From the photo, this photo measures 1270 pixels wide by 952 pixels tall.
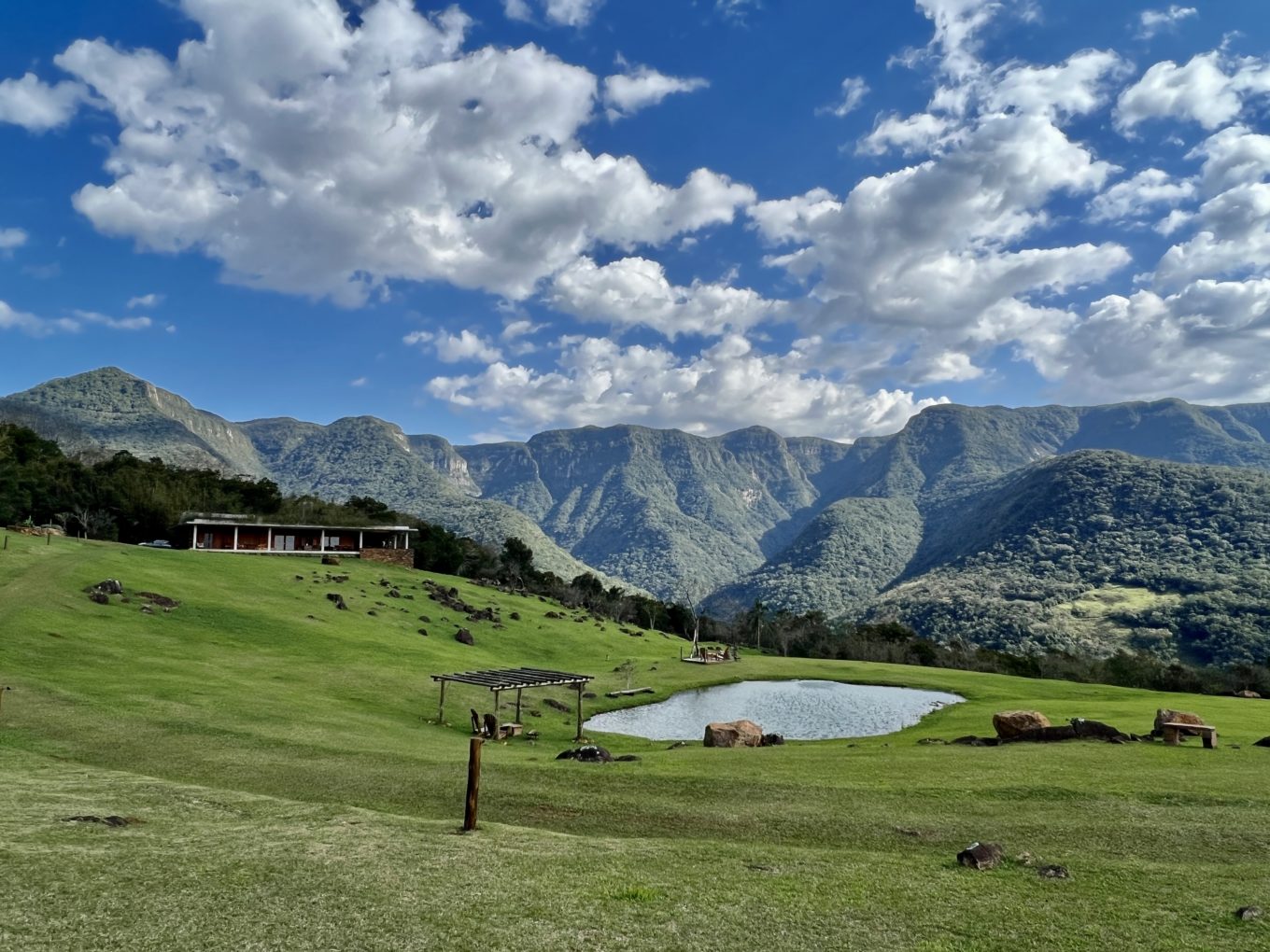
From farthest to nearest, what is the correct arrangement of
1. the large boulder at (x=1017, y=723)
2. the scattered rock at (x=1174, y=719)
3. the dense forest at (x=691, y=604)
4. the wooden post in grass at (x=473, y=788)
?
the dense forest at (x=691, y=604), the large boulder at (x=1017, y=723), the scattered rock at (x=1174, y=719), the wooden post in grass at (x=473, y=788)

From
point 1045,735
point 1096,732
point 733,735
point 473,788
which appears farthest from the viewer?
point 733,735

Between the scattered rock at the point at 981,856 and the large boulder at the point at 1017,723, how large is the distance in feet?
62.9

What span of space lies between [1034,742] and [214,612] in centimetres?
5719

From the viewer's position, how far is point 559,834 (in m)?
16.8

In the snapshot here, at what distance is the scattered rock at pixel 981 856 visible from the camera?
14.4 metres

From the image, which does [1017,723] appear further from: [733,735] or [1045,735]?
[733,735]

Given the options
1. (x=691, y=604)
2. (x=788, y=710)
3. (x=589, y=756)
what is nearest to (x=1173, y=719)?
(x=589, y=756)

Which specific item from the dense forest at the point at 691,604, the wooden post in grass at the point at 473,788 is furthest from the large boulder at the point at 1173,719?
the dense forest at the point at 691,604

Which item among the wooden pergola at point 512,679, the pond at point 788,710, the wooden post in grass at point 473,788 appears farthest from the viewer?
the pond at point 788,710

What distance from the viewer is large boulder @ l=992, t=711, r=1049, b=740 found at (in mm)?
31594

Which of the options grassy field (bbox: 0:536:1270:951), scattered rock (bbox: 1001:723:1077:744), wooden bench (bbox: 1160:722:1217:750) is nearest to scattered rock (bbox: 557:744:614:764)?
grassy field (bbox: 0:536:1270:951)

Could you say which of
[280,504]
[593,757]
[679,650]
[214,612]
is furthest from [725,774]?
[280,504]

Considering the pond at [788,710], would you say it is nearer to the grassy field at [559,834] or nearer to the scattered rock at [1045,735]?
the grassy field at [559,834]

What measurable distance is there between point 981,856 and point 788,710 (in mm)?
47076
